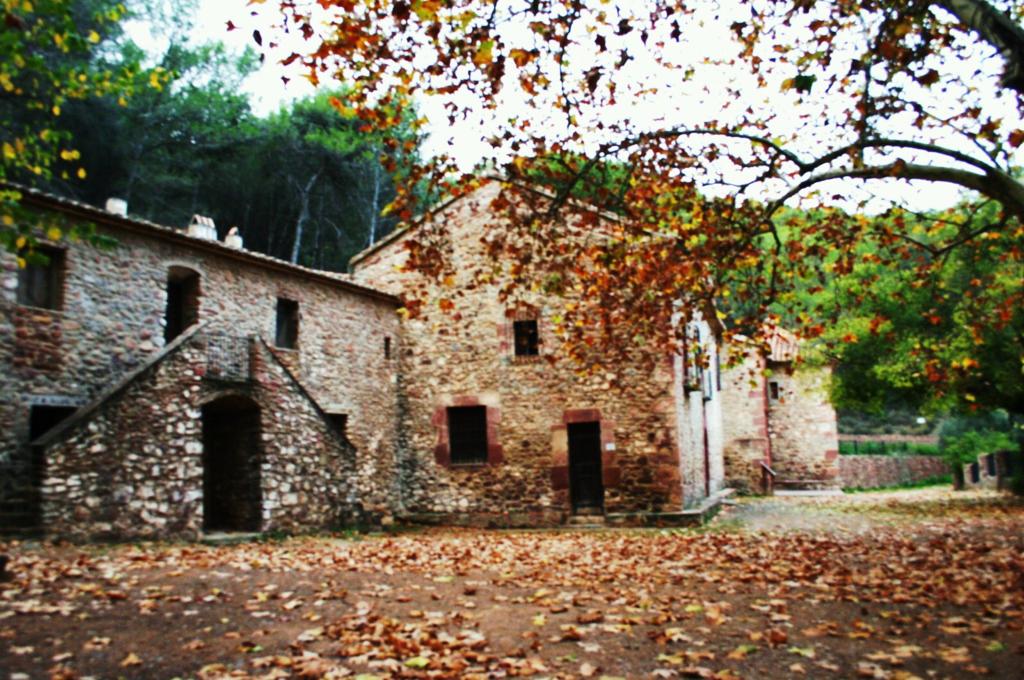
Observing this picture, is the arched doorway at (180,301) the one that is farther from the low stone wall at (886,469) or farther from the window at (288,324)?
the low stone wall at (886,469)

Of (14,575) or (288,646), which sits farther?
(14,575)

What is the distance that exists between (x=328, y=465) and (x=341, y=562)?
499 cm

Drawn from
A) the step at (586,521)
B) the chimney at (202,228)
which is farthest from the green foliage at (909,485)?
the chimney at (202,228)

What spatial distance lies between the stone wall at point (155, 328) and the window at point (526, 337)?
10.5ft

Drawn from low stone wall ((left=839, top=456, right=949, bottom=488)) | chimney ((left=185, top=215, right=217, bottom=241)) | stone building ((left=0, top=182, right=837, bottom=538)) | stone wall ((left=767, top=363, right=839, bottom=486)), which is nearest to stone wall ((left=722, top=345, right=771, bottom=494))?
stone wall ((left=767, top=363, right=839, bottom=486))

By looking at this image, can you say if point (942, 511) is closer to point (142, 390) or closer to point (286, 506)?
point (286, 506)

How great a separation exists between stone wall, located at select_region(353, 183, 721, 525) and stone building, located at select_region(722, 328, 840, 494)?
7.78 metres

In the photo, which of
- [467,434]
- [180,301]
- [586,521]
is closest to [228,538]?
[180,301]

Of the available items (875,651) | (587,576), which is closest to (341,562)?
(587,576)

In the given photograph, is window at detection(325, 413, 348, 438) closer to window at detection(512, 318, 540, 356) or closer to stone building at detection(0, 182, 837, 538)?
stone building at detection(0, 182, 837, 538)

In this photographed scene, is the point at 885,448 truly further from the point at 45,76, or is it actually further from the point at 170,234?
the point at 45,76

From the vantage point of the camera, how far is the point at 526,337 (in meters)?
18.2

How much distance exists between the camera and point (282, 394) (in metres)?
14.0

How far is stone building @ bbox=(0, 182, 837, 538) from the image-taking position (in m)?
11.3
